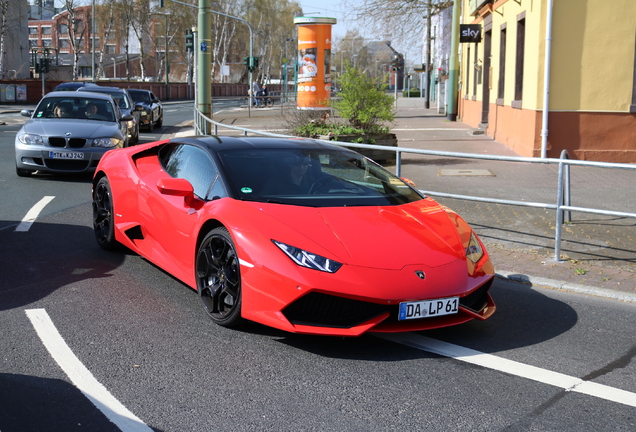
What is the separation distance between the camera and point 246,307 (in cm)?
511

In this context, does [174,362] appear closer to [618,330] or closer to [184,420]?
[184,420]

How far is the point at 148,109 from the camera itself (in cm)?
2870

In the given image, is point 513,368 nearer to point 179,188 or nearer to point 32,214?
point 179,188

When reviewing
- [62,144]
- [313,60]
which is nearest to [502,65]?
[313,60]

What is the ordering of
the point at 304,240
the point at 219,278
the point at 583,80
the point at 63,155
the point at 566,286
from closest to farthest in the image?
the point at 304,240, the point at 219,278, the point at 566,286, the point at 63,155, the point at 583,80

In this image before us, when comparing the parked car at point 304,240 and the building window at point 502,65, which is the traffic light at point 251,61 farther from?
the parked car at point 304,240

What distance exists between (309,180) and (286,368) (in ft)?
6.04

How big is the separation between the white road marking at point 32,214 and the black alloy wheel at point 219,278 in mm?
Result: 4032

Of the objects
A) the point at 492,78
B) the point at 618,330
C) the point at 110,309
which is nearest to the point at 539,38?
the point at 492,78

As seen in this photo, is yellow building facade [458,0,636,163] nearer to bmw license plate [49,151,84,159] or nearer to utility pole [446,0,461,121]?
bmw license plate [49,151,84,159]

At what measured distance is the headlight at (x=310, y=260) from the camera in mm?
4871

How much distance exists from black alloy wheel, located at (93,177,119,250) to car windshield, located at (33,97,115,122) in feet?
23.8

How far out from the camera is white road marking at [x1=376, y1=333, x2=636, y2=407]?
4383 millimetres

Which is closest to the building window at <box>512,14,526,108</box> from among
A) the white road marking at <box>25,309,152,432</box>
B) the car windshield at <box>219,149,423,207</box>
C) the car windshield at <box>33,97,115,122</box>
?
the car windshield at <box>33,97,115,122</box>
